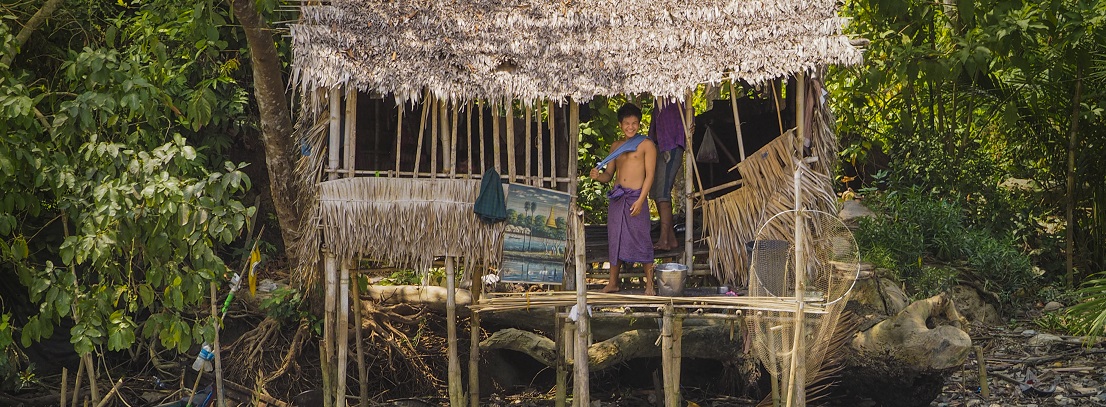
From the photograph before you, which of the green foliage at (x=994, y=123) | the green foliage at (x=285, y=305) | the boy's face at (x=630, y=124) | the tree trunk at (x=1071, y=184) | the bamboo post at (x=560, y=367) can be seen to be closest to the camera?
the boy's face at (x=630, y=124)

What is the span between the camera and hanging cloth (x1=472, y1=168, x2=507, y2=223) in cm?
797

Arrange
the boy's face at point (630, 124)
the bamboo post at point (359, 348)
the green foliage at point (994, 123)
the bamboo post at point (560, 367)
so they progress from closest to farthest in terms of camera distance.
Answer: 1. the boy's face at point (630, 124)
2. the bamboo post at point (560, 367)
3. the bamboo post at point (359, 348)
4. the green foliage at point (994, 123)

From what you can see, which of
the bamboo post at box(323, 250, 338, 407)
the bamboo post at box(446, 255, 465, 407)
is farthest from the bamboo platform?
the bamboo post at box(323, 250, 338, 407)

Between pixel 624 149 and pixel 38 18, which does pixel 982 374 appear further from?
pixel 38 18

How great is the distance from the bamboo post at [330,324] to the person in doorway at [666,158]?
2.25 metres

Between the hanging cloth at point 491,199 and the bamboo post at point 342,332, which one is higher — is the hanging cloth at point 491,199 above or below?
above

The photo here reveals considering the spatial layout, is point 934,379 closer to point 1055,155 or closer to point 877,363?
point 877,363

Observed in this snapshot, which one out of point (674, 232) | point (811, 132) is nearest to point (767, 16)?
point (811, 132)

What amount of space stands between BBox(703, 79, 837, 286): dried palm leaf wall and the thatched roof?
1.55ft

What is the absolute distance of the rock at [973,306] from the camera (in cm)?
1096

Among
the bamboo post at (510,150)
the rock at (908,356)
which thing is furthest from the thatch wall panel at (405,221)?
the rock at (908,356)

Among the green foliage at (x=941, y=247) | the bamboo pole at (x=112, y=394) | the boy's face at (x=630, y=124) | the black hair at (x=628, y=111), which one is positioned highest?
the black hair at (x=628, y=111)

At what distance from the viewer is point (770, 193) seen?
26.8 ft

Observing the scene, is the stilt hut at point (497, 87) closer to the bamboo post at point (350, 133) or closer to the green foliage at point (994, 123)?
the bamboo post at point (350, 133)
